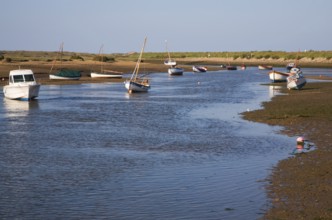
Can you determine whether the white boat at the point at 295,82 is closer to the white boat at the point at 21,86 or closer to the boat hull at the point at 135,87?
the boat hull at the point at 135,87

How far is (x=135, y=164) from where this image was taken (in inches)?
714

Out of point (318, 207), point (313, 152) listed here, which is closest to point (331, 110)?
point (313, 152)

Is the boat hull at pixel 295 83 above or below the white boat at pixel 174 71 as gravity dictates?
above

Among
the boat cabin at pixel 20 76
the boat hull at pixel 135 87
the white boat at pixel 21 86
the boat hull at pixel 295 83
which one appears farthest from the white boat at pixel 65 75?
the boat hull at pixel 295 83

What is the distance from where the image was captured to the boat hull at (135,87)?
173ft

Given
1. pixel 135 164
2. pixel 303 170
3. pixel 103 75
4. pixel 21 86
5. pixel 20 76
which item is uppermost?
pixel 20 76

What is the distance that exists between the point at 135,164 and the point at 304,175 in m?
5.32

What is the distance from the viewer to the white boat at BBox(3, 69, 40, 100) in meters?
43.0

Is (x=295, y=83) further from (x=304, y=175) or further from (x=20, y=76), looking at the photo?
(x=304, y=175)

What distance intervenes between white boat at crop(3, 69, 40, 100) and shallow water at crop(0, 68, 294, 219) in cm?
785

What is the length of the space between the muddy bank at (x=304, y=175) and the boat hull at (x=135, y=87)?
2356 centimetres

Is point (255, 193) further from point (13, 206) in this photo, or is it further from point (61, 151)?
point (61, 151)

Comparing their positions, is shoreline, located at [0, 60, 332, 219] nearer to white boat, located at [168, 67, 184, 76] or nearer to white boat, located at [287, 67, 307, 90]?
white boat, located at [287, 67, 307, 90]

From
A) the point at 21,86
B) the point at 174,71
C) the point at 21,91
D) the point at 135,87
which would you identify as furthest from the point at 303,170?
the point at 174,71
